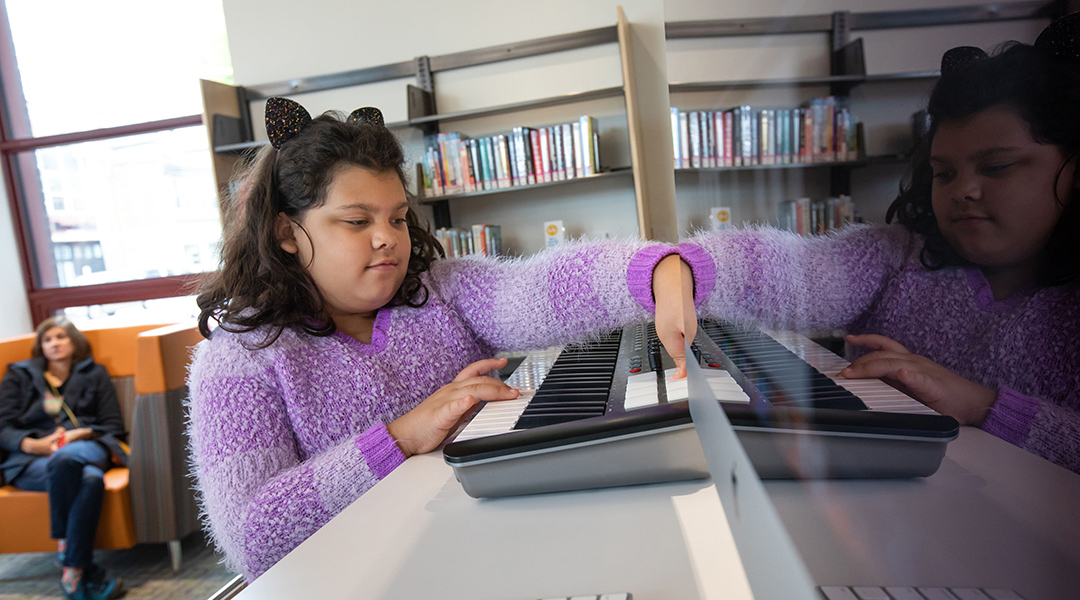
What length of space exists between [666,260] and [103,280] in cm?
365

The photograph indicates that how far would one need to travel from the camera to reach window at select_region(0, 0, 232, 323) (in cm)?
321

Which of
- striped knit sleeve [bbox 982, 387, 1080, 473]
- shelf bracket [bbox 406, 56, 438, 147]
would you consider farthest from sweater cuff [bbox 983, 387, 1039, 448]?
shelf bracket [bbox 406, 56, 438, 147]

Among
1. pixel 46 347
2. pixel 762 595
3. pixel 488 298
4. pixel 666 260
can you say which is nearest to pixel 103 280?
pixel 46 347

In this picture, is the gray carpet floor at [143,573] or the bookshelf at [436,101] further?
the bookshelf at [436,101]

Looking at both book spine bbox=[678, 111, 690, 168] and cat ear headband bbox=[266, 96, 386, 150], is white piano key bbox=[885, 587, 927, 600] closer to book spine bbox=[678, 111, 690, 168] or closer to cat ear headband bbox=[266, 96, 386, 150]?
book spine bbox=[678, 111, 690, 168]

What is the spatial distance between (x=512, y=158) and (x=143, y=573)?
6.67 feet

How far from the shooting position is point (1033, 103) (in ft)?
0.20

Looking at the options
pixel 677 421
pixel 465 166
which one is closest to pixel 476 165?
pixel 465 166

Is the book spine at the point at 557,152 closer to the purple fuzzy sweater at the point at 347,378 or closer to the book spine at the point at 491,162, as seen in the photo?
the book spine at the point at 491,162

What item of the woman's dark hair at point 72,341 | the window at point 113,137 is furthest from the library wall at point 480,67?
the woman's dark hair at point 72,341

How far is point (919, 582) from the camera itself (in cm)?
10

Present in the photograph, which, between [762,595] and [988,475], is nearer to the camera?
[988,475]

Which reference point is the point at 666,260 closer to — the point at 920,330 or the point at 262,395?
the point at 262,395

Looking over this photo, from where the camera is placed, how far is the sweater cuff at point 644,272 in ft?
2.68
